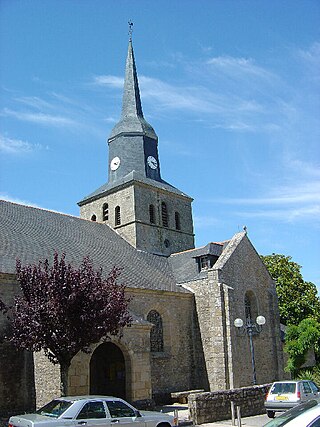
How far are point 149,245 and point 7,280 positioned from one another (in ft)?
38.0

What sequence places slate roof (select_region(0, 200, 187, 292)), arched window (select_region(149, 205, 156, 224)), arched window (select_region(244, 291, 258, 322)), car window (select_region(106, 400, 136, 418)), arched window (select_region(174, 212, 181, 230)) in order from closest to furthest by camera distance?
1. car window (select_region(106, 400, 136, 418))
2. slate roof (select_region(0, 200, 187, 292))
3. arched window (select_region(244, 291, 258, 322))
4. arched window (select_region(149, 205, 156, 224))
5. arched window (select_region(174, 212, 181, 230))

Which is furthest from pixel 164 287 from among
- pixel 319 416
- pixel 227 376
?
pixel 319 416

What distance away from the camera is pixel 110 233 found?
2702cm

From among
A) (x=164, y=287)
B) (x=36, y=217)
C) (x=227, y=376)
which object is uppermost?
(x=36, y=217)

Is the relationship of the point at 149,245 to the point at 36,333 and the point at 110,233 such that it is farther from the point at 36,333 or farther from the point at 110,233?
the point at 36,333

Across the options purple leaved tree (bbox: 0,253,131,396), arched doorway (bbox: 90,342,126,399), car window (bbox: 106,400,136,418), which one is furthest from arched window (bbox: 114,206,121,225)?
car window (bbox: 106,400,136,418)

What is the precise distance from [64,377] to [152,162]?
17.4m

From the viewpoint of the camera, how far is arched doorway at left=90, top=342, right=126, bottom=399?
18.7 meters

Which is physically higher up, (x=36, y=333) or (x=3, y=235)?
(x=3, y=235)

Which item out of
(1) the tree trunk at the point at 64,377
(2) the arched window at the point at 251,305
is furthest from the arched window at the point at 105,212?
(1) the tree trunk at the point at 64,377

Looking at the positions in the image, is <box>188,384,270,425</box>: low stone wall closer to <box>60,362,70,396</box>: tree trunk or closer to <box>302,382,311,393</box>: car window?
<box>302,382,311,393</box>: car window

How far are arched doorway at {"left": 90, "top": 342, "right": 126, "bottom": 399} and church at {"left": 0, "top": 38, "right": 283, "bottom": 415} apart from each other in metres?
0.04

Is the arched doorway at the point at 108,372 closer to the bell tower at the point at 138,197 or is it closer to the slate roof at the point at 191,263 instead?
the slate roof at the point at 191,263

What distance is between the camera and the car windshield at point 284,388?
49.1 feet
